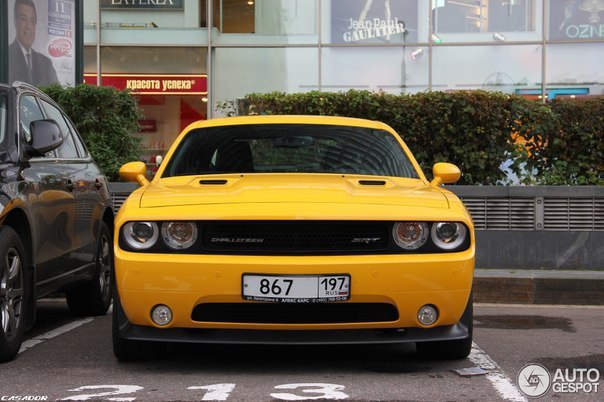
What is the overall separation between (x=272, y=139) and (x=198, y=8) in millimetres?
11833

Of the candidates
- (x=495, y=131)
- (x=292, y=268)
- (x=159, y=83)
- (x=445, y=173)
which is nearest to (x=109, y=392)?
(x=292, y=268)

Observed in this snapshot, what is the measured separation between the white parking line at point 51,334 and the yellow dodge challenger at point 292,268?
1132 mm

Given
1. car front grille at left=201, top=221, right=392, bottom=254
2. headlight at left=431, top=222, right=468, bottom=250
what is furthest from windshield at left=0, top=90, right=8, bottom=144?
headlight at left=431, top=222, right=468, bottom=250

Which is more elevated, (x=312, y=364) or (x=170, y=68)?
(x=170, y=68)

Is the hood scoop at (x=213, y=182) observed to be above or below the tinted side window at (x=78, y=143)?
below

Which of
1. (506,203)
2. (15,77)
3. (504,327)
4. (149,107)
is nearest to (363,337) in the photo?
(504,327)

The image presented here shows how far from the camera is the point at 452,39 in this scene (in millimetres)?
16766

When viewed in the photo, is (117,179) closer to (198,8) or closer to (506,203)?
(506,203)

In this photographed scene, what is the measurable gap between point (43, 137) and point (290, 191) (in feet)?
5.72

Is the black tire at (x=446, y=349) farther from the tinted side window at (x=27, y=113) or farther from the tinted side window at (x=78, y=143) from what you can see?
the tinted side window at (x=78, y=143)

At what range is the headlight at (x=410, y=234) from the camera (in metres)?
4.61

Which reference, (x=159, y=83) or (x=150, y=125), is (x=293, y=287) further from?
(x=159, y=83)

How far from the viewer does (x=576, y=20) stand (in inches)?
655

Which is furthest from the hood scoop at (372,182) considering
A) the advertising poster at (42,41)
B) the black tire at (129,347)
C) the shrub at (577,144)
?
the advertising poster at (42,41)
